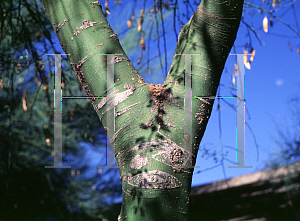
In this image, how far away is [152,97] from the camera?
2.06ft

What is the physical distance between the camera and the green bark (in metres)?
0.56

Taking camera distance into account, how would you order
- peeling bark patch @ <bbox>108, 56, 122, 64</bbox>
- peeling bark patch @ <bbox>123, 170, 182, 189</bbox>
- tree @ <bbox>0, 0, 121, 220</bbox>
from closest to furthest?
peeling bark patch @ <bbox>123, 170, 182, 189</bbox> < peeling bark patch @ <bbox>108, 56, 122, 64</bbox> < tree @ <bbox>0, 0, 121, 220</bbox>

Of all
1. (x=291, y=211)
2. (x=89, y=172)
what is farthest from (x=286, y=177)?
(x=89, y=172)

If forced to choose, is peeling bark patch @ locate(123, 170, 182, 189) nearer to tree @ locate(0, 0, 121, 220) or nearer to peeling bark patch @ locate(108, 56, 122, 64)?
peeling bark patch @ locate(108, 56, 122, 64)

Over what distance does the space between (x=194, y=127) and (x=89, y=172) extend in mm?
3397

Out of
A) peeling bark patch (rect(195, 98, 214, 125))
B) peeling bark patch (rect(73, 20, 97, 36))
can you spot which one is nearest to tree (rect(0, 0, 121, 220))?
peeling bark patch (rect(73, 20, 97, 36))

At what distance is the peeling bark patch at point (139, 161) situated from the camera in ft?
1.86

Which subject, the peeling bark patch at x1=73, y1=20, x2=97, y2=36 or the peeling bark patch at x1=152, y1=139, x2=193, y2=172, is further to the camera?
the peeling bark patch at x1=73, y1=20, x2=97, y2=36

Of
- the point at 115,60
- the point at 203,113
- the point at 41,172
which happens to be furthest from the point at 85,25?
the point at 41,172

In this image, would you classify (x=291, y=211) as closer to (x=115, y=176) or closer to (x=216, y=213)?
(x=216, y=213)

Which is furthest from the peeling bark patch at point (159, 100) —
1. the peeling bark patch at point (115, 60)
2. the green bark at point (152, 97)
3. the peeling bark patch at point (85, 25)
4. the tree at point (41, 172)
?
the tree at point (41, 172)

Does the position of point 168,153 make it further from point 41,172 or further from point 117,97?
point 41,172

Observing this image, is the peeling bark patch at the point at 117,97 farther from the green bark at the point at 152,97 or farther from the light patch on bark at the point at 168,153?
the light patch on bark at the point at 168,153

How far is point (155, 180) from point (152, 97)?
0.19 meters
